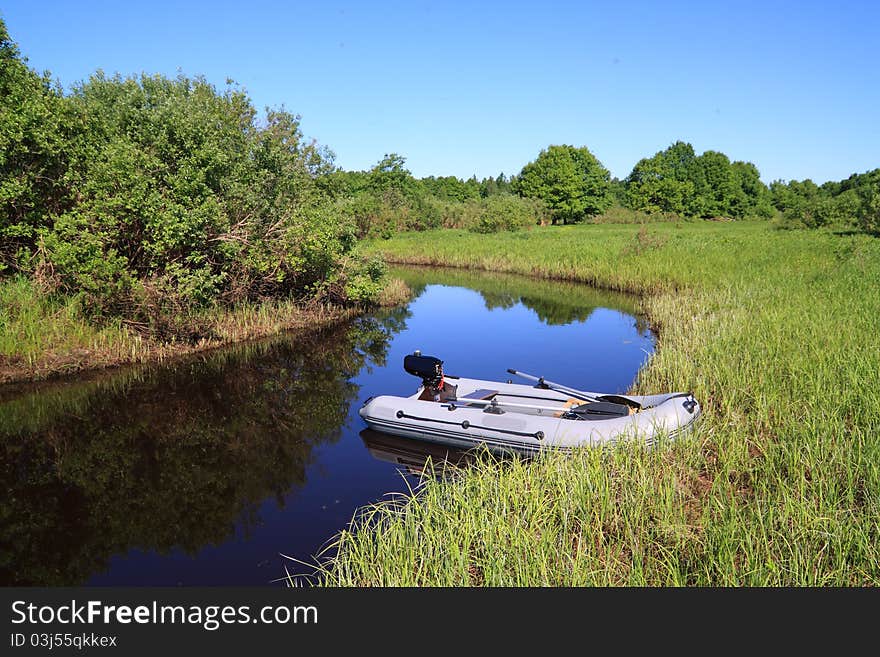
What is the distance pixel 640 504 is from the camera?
189 inches

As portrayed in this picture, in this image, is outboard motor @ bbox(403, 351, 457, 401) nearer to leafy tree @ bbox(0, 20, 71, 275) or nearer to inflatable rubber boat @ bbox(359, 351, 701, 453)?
inflatable rubber boat @ bbox(359, 351, 701, 453)

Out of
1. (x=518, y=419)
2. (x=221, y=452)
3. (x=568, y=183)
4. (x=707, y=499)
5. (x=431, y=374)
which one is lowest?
(x=221, y=452)

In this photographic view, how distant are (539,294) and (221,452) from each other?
16837 mm

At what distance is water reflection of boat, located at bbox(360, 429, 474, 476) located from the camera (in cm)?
796

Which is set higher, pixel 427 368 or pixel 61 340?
pixel 61 340

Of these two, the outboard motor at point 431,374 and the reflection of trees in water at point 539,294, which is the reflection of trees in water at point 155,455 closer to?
the outboard motor at point 431,374

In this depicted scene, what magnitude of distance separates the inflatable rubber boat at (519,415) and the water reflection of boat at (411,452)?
0.48 ft

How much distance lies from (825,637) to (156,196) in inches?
488

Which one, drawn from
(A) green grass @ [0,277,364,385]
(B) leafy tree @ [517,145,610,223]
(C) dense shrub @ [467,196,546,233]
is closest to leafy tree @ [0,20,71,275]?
(A) green grass @ [0,277,364,385]

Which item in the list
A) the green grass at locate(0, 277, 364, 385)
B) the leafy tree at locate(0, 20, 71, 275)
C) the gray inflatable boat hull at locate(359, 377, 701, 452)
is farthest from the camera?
the leafy tree at locate(0, 20, 71, 275)

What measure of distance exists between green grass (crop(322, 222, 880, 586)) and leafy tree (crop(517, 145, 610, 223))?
170ft

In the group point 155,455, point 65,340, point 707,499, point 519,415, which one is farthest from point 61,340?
point 707,499

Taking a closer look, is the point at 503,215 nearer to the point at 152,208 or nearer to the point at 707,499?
the point at 152,208

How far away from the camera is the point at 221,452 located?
8.38m
